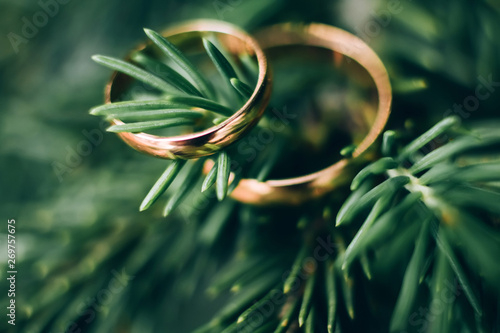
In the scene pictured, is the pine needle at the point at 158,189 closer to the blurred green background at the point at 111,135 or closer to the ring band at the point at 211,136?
the ring band at the point at 211,136

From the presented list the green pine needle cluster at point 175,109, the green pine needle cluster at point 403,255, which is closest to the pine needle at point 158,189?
the green pine needle cluster at point 175,109

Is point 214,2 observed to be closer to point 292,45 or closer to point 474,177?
point 292,45

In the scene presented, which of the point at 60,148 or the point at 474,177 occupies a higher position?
the point at 474,177

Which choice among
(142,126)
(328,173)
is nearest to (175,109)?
(142,126)

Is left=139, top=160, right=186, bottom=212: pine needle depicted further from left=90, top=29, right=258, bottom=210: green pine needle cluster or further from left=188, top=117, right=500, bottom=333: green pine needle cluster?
left=188, top=117, right=500, bottom=333: green pine needle cluster

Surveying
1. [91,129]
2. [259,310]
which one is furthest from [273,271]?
[91,129]
